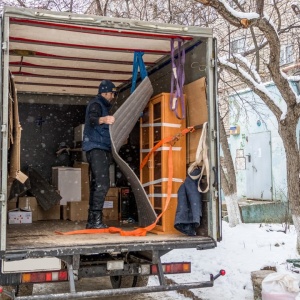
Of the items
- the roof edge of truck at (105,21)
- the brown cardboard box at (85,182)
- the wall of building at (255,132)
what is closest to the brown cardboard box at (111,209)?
the brown cardboard box at (85,182)

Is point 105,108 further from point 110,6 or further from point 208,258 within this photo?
point 110,6

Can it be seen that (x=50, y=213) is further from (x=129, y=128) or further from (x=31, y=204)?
(x=129, y=128)

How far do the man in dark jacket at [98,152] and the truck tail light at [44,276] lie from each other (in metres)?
1.19

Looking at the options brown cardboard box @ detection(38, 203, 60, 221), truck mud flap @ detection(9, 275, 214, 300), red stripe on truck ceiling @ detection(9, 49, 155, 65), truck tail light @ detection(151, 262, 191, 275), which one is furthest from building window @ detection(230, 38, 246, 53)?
truck mud flap @ detection(9, 275, 214, 300)

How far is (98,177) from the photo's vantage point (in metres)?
6.41

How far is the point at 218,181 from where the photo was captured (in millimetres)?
5672

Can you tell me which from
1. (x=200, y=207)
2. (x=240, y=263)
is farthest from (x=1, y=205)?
(x=240, y=263)

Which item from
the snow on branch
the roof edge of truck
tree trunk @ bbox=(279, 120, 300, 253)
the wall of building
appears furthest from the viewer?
the wall of building

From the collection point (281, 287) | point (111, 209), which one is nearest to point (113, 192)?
point (111, 209)

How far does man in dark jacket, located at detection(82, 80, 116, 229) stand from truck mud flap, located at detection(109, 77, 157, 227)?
170 mm

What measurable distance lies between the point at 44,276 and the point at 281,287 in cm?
244

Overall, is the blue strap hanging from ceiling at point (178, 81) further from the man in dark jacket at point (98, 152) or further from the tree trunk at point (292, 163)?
the tree trunk at point (292, 163)

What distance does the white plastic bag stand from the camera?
17.6 ft

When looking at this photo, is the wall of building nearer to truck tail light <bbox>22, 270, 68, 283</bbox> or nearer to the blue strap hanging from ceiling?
the blue strap hanging from ceiling
